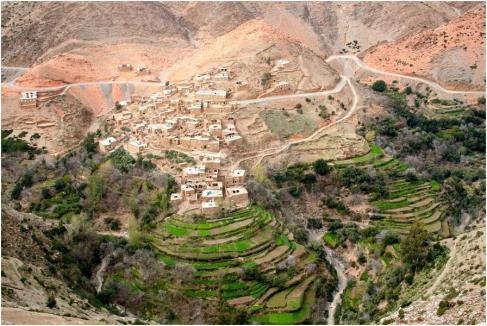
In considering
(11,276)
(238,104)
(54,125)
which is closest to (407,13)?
(238,104)

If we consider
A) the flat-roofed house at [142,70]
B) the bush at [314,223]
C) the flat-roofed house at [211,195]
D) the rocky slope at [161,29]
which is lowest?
the bush at [314,223]

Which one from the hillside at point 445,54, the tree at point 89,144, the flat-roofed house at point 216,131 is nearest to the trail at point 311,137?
the flat-roofed house at point 216,131

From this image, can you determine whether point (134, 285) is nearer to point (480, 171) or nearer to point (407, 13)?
point (480, 171)

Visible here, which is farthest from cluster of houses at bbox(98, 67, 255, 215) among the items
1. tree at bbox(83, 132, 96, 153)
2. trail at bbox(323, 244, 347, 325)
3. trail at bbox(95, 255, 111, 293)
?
trail at bbox(323, 244, 347, 325)

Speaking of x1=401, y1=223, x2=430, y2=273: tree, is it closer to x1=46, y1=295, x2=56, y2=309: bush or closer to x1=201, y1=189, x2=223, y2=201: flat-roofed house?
x1=201, y1=189, x2=223, y2=201: flat-roofed house

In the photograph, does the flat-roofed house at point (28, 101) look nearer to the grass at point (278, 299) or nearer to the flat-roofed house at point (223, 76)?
the flat-roofed house at point (223, 76)

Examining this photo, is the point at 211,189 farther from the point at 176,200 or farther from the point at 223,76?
the point at 223,76
